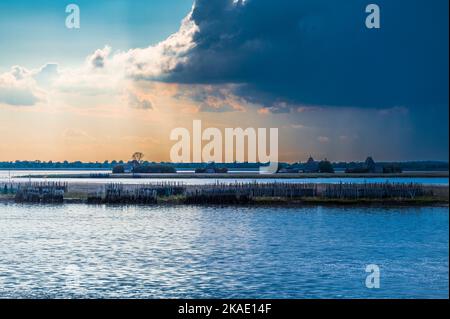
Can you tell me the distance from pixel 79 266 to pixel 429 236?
24244 mm

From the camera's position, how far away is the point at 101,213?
54.0 metres

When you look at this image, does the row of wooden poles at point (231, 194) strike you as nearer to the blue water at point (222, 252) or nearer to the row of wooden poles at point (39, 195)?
the row of wooden poles at point (39, 195)

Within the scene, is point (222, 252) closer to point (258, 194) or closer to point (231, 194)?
point (231, 194)

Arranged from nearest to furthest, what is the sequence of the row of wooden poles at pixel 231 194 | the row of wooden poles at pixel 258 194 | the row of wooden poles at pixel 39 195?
the row of wooden poles at pixel 258 194, the row of wooden poles at pixel 231 194, the row of wooden poles at pixel 39 195

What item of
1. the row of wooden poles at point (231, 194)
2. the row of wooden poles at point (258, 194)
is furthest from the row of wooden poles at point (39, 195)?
the row of wooden poles at point (258, 194)

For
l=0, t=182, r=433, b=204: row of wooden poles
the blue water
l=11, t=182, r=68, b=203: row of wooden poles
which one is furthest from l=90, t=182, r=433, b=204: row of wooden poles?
l=11, t=182, r=68, b=203: row of wooden poles

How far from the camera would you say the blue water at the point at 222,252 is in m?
23.4

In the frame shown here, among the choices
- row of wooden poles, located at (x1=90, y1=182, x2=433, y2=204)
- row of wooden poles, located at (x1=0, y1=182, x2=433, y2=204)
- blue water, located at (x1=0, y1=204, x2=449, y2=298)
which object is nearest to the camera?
blue water, located at (x1=0, y1=204, x2=449, y2=298)

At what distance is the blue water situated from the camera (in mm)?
23406

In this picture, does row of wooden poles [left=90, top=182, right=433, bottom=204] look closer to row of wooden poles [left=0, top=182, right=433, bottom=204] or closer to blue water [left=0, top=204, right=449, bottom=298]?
row of wooden poles [left=0, top=182, right=433, bottom=204]

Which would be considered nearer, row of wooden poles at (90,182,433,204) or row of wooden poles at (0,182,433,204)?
row of wooden poles at (90,182,433,204)

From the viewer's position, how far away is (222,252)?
3347 centimetres

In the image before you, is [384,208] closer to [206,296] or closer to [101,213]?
[101,213]

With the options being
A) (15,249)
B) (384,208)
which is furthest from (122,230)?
(384,208)
